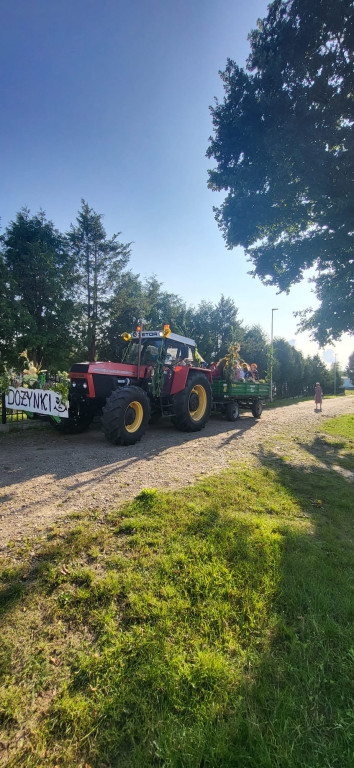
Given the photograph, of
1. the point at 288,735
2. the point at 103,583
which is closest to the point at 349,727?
the point at 288,735

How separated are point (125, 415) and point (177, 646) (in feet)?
16.3

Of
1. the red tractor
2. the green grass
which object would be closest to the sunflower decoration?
the red tractor

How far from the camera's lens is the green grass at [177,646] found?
1281 mm

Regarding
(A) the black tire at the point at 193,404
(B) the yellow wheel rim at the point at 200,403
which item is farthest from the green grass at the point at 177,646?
(B) the yellow wheel rim at the point at 200,403

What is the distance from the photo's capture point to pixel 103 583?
2.16 m

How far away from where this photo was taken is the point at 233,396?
11.6 metres

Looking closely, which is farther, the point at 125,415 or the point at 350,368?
the point at 350,368

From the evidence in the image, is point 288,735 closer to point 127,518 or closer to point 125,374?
point 127,518

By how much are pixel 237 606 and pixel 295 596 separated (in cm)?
44

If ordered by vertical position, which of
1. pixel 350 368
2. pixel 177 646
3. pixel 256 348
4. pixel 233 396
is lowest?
pixel 177 646

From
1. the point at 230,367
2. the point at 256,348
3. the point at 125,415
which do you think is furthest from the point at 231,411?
the point at 256,348

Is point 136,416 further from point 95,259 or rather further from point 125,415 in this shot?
point 95,259

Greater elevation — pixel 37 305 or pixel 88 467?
pixel 37 305

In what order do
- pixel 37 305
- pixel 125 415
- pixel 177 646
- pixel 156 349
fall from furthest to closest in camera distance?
pixel 37 305 → pixel 156 349 → pixel 125 415 → pixel 177 646
